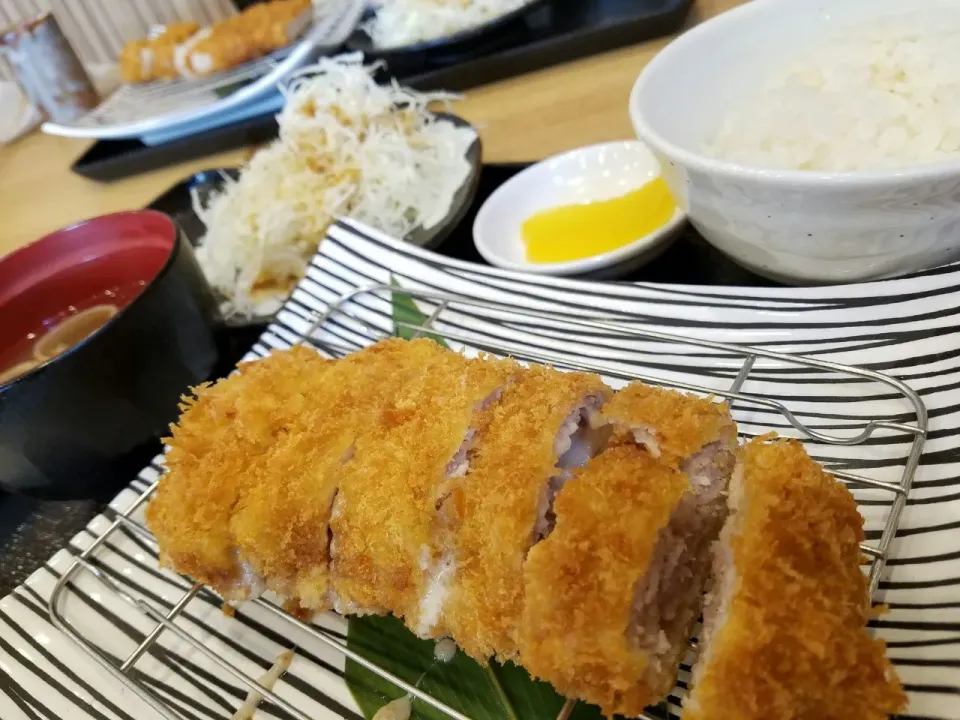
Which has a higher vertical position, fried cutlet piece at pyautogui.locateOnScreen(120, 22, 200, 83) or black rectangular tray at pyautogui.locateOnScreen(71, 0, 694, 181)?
fried cutlet piece at pyautogui.locateOnScreen(120, 22, 200, 83)

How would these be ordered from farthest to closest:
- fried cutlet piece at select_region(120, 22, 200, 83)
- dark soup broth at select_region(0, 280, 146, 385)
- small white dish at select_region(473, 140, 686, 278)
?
fried cutlet piece at select_region(120, 22, 200, 83) → small white dish at select_region(473, 140, 686, 278) → dark soup broth at select_region(0, 280, 146, 385)

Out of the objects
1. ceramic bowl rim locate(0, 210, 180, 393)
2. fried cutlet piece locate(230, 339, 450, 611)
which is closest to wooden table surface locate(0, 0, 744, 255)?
ceramic bowl rim locate(0, 210, 180, 393)

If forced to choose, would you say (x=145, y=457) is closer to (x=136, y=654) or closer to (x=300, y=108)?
(x=136, y=654)

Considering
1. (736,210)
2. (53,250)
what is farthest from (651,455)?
(53,250)

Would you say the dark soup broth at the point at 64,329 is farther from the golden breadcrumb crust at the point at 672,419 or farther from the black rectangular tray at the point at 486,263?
the golden breadcrumb crust at the point at 672,419

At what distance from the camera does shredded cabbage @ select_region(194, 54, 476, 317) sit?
2609mm

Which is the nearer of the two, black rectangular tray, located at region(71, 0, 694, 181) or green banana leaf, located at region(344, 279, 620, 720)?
green banana leaf, located at region(344, 279, 620, 720)

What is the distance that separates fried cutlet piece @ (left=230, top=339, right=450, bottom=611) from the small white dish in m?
0.79

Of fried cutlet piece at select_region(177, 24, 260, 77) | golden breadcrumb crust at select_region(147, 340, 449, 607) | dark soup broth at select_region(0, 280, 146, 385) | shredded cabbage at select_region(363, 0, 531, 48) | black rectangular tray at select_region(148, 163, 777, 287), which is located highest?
fried cutlet piece at select_region(177, 24, 260, 77)

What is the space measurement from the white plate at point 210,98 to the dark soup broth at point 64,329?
170 cm

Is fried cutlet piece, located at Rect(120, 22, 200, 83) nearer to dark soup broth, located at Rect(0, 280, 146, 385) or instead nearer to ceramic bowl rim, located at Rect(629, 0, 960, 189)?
dark soup broth, located at Rect(0, 280, 146, 385)

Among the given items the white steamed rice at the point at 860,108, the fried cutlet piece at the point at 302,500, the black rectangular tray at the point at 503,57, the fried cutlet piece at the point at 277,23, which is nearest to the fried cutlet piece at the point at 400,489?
the fried cutlet piece at the point at 302,500

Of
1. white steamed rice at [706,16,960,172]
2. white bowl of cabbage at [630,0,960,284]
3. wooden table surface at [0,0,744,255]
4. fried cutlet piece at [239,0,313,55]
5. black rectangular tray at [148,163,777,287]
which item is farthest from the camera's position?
fried cutlet piece at [239,0,313,55]

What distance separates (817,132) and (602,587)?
1.23 m
